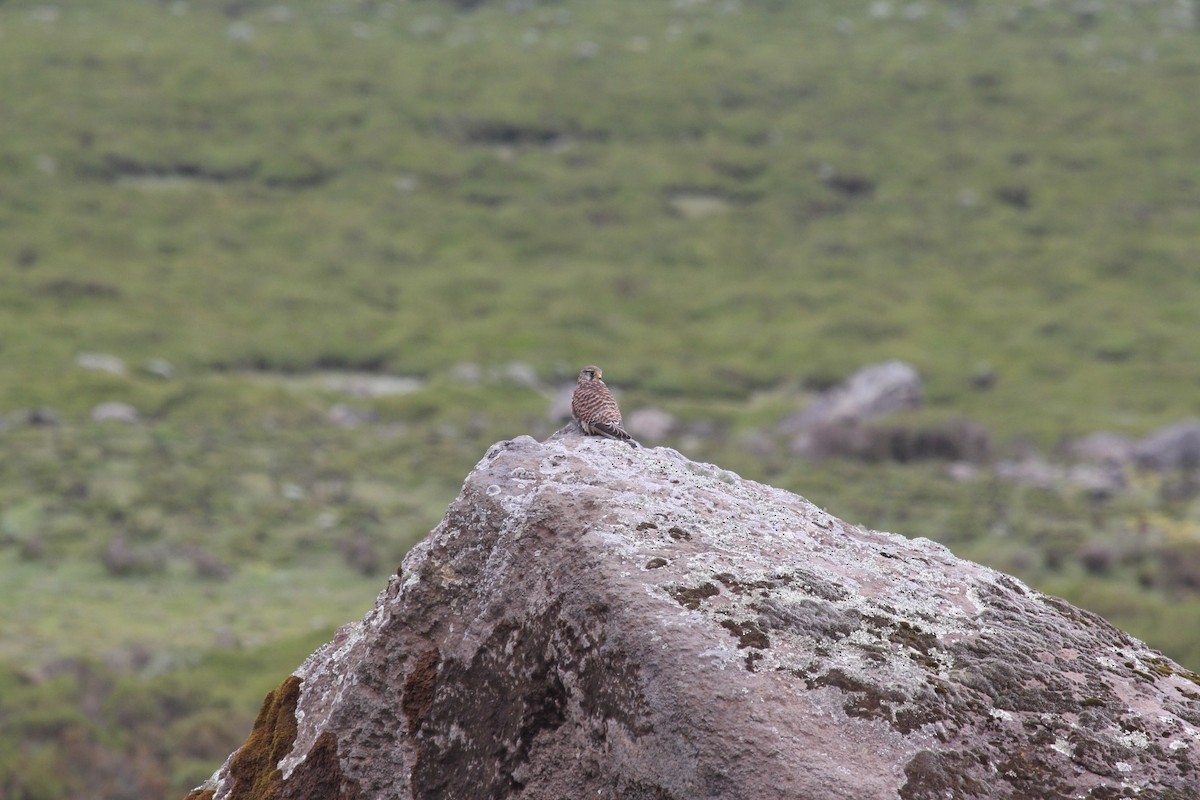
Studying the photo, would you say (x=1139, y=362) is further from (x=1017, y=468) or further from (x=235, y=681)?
(x=235, y=681)

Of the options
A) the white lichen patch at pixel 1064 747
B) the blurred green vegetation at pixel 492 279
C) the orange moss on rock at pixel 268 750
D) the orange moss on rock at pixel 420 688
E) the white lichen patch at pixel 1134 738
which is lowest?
the blurred green vegetation at pixel 492 279

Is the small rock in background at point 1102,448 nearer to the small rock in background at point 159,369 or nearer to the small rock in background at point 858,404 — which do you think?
the small rock in background at point 858,404

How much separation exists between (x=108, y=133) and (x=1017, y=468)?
274ft

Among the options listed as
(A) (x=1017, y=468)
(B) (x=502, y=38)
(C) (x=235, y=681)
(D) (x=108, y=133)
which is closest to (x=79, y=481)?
(C) (x=235, y=681)

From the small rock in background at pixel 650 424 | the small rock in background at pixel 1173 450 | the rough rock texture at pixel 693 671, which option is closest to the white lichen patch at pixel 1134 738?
the rough rock texture at pixel 693 671

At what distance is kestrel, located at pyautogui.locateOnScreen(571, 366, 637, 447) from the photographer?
8508 millimetres

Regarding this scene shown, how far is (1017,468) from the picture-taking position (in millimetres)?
43250

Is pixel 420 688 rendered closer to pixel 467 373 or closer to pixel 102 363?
pixel 102 363

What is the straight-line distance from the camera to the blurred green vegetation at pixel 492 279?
2636 centimetres

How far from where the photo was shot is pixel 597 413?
8.63m

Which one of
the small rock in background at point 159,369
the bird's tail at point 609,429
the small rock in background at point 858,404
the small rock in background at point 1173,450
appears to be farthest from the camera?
the small rock in background at point 159,369

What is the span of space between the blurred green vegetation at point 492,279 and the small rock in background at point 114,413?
0.61 m

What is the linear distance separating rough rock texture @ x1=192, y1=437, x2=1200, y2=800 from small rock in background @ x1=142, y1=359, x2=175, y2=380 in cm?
5336

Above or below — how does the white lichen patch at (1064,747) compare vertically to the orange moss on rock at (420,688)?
above
